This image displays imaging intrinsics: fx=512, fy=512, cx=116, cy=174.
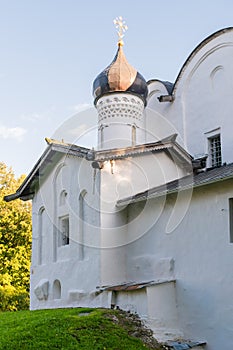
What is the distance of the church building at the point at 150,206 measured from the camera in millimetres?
10133

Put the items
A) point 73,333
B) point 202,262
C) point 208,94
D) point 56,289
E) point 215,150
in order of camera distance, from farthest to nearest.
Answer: point 208,94
point 215,150
point 56,289
point 202,262
point 73,333

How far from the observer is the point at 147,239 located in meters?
12.2

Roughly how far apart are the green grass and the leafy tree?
1291cm

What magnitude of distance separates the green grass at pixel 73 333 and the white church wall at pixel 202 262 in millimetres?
1423

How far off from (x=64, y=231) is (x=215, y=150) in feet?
16.5

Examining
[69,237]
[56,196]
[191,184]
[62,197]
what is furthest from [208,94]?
[69,237]

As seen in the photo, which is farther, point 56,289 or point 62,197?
point 62,197

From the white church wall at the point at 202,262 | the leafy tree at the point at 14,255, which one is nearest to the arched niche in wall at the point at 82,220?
the white church wall at the point at 202,262

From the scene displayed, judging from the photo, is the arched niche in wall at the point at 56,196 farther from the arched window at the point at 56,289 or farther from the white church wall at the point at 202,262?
the white church wall at the point at 202,262

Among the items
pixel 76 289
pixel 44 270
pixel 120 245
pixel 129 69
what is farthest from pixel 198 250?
→ pixel 129 69

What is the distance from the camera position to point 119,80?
50.0 feet

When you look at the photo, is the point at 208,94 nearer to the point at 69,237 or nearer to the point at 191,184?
the point at 191,184

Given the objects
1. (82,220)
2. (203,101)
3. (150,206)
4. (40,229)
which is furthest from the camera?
(40,229)

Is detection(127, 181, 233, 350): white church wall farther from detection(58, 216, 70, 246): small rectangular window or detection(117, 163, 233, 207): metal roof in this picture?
detection(58, 216, 70, 246): small rectangular window
